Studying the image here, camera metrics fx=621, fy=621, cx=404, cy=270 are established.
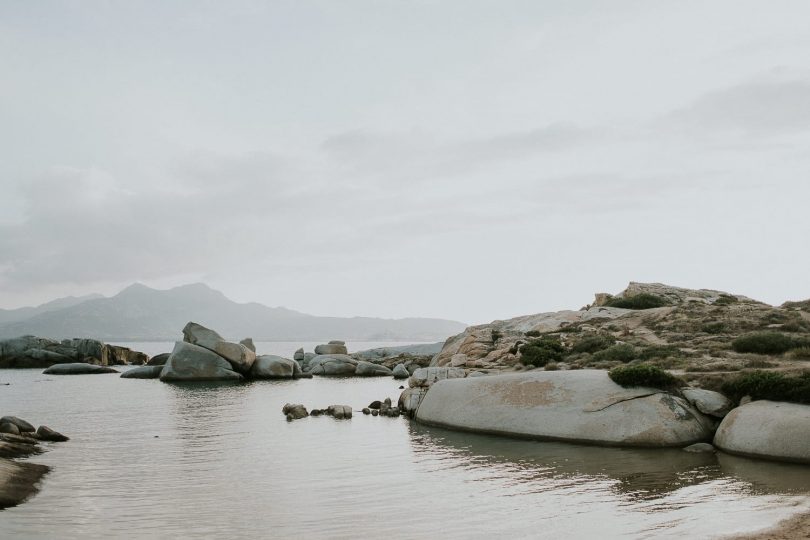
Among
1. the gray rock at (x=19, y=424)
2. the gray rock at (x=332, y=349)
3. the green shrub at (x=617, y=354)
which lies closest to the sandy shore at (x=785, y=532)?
the green shrub at (x=617, y=354)

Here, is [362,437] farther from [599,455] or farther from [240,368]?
[240,368]

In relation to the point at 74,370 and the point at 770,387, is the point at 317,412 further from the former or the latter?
the point at 74,370

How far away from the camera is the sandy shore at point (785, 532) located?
11.4 meters

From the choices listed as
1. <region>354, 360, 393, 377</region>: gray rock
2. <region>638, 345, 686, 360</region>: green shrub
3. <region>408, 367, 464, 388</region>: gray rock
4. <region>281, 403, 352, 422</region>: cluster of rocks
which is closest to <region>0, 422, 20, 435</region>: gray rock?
<region>281, 403, 352, 422</region>: cluster of rocks

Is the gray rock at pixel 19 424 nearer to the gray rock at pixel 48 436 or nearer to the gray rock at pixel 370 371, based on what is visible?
the gray rock at pixel 48 436

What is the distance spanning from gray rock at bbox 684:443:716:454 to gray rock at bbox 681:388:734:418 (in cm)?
188

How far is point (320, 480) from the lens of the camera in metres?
17.8

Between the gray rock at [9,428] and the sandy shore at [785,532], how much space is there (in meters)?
24.5

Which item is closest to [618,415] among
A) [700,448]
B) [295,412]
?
[700,448]

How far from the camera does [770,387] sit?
21250 mm

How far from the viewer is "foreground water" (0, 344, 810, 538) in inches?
516

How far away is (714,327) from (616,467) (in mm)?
23300

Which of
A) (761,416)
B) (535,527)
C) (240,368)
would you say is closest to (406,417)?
(761,416)

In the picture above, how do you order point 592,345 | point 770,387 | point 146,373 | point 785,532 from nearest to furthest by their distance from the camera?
point 785,532 < point 770,387 < point 592,345 < point 146,373
